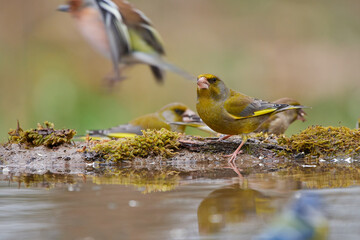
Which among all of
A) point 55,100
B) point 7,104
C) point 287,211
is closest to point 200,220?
point 287,211

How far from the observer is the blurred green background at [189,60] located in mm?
9242

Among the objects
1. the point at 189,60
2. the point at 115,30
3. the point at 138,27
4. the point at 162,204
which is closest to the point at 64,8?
the point at 115,30

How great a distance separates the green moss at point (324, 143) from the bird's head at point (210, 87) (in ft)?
2.31

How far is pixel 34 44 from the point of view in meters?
9.46

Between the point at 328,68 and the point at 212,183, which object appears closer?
the point at 212,183

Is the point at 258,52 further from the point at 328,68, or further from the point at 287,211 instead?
the point at 287,211

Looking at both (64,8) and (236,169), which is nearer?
(236,169)

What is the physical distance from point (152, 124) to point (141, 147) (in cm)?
197

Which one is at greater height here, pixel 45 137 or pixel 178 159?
pixel 45 137

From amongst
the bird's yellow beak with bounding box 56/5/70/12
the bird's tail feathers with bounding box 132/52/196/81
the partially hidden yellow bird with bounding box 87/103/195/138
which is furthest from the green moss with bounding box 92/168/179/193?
the bird's yellow beak with bounding box 56/5/70/12

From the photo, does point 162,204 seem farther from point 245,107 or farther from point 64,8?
point 64,8

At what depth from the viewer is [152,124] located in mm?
6727

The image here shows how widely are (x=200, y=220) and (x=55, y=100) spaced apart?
22.2 ft

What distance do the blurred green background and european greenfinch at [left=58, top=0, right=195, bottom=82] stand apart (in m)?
0.70
